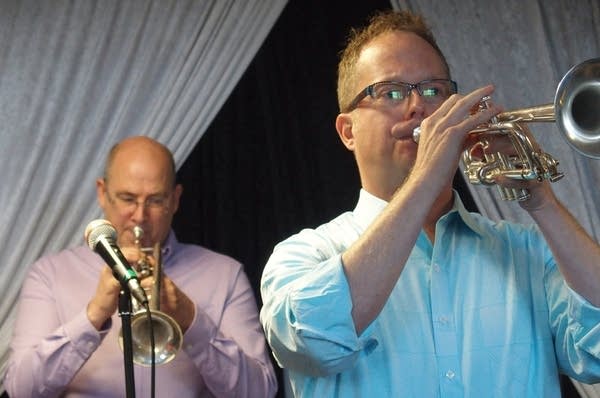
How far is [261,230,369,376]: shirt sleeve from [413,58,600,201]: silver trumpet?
480 mm

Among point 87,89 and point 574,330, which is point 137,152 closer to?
point 87,89

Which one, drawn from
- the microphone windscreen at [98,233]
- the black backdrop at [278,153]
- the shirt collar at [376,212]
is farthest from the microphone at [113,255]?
the black backdrop at [278,153]

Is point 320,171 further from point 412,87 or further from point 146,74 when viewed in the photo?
point 412,87

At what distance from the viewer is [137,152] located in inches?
161

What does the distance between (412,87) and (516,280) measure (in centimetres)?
54

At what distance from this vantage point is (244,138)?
180 inches

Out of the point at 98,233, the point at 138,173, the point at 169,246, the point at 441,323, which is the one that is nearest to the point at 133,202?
the point at 138,173

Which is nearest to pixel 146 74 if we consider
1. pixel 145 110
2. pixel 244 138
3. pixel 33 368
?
pixel 145 110

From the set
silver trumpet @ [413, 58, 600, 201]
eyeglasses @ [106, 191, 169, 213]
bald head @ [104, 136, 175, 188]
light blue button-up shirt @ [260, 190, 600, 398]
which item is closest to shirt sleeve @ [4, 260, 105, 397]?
eyeglasses @ [106, 191, 169, 213]

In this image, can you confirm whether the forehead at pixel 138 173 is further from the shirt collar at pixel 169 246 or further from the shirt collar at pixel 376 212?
the shirt collar at pixel 376 212

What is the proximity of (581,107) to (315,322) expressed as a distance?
882mm

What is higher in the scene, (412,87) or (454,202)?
(412,87)

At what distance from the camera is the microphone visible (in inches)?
102

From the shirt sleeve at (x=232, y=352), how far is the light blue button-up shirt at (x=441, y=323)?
3.89ft
